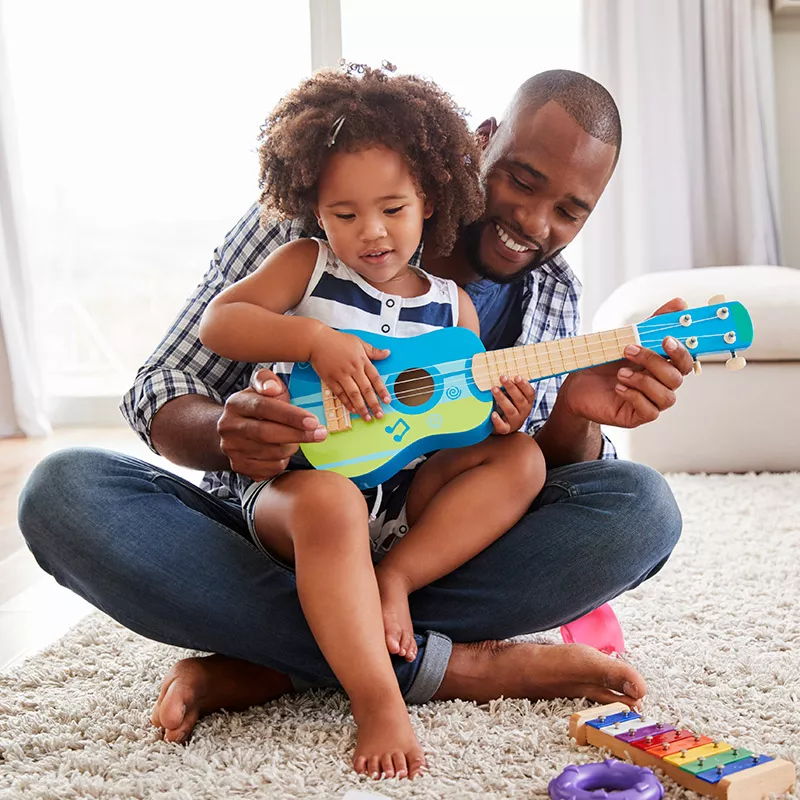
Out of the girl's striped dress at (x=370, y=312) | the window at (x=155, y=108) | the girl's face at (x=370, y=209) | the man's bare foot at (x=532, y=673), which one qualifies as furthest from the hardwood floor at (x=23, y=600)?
the window at (x=155, y=108)

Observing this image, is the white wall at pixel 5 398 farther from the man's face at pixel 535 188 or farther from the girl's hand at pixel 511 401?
the girl's hand at pixel 511 401

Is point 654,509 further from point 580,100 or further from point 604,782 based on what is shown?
point 580,100

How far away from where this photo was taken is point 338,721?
1.19 metres

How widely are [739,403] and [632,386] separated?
153 cm

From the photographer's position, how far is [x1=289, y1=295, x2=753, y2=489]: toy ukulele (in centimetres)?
121

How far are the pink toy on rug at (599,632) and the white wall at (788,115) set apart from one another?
2.77 metres

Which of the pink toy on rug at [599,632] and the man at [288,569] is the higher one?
the man at [288,569]

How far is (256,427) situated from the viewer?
115cm

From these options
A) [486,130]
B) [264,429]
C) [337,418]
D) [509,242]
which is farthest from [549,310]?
[264,429]

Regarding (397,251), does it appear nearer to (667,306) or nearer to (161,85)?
(667,306)

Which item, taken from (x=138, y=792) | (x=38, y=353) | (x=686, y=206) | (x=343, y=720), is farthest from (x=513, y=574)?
(x=38, y=353)

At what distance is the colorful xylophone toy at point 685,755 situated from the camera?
96 centimetres

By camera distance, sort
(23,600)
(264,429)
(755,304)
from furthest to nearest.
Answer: (755,304), (23,600), (264,429)

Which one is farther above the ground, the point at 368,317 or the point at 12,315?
the point at 368,317
